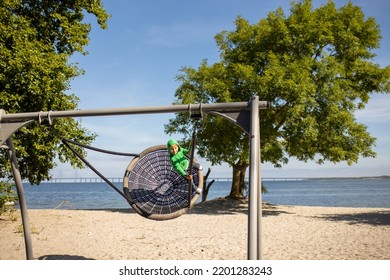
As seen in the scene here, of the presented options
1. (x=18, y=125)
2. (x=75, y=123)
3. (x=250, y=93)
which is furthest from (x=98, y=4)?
(x=18, y=125)

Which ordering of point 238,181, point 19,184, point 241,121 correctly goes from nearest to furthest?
1. point 241,121
2. point 19,184
3. point 238,181

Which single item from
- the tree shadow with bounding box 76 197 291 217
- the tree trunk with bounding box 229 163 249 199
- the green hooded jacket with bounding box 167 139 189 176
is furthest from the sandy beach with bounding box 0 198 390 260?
the tree trunk with bounding box 229 163 249 199

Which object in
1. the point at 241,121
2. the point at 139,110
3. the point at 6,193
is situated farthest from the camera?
the point at 6,193

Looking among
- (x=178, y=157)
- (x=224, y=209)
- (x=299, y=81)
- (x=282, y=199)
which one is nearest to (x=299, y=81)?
(x=299, y=81)

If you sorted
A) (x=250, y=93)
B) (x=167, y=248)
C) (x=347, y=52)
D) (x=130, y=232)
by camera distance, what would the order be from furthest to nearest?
(x=347, y=52) → (x=250, y=93) → (x=130, y=232) → (x=167, y=248)

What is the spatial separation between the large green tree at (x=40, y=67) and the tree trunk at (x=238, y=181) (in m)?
10.4

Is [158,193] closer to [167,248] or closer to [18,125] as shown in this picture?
[18,125]

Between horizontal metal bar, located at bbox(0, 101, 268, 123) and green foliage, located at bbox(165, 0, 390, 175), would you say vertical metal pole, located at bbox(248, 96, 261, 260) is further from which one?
green foliage, located at bbox(165, 0, 390, 175)

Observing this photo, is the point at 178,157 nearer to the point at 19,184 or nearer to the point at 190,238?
the point at 19,184

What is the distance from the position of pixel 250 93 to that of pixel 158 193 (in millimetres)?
10677

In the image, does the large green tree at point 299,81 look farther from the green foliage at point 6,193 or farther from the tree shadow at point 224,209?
the green foliage at point 6,193

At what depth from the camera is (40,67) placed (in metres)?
11.1

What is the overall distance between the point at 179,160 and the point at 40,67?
22.2ft
